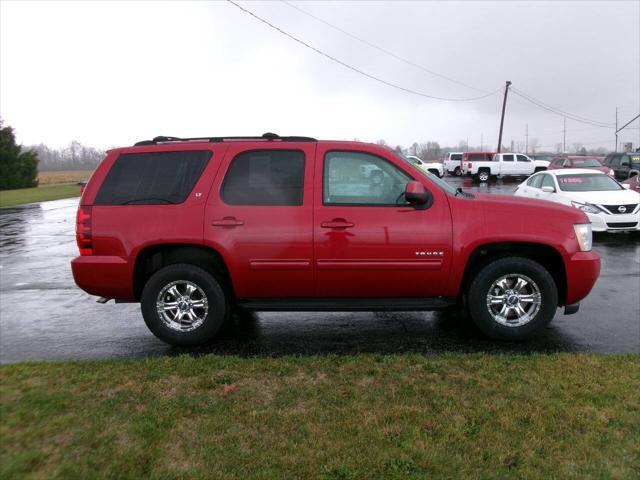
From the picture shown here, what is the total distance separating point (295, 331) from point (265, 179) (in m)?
1.68

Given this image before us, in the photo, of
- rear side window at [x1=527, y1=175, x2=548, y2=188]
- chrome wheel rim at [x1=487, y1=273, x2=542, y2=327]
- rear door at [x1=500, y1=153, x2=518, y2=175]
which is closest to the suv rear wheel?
rear door at [x1=500, y1=153, x2=518, y2=175]

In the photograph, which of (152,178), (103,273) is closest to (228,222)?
(152,178)

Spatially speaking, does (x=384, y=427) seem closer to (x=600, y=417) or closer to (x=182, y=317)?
(x=600, y=417)

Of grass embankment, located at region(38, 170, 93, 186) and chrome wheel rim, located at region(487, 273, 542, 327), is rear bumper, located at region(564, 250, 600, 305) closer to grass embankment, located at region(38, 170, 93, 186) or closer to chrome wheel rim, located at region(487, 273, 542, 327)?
chrome wheel rim, located at region(487, 273, 542, 327)

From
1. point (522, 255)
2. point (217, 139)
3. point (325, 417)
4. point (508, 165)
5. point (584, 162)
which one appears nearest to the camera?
point (325, 417)

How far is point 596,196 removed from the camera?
Answer: 37.2 feet

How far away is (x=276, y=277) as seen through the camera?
4625 millimetres

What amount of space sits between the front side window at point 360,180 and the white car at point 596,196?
23.4 feet

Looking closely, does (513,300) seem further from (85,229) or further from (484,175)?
(484,175)

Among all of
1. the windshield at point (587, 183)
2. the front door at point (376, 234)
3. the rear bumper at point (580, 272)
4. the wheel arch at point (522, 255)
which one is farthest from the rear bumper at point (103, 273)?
the windshield at point (587, 183)

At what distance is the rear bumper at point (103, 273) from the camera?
464 cm

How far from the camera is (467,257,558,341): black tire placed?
183 inches

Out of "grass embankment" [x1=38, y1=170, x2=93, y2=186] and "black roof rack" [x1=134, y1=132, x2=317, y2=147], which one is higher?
"grass embankment" [x1=38, y1=170, x2=93, y2=186]

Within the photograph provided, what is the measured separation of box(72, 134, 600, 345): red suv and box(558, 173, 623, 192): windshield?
8181 mm
